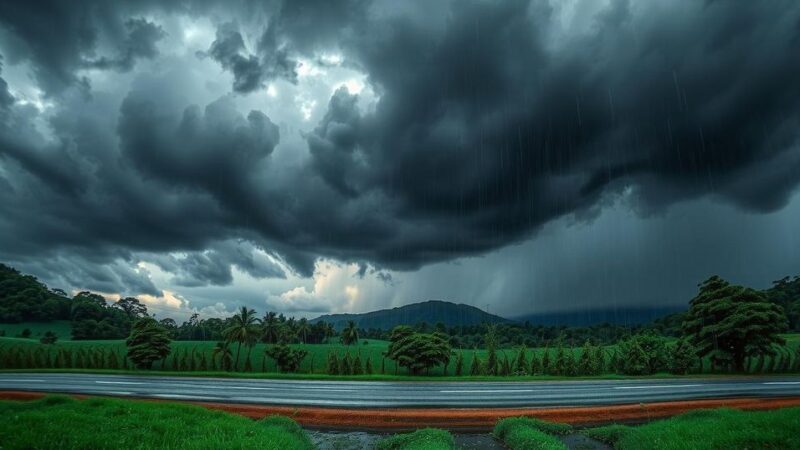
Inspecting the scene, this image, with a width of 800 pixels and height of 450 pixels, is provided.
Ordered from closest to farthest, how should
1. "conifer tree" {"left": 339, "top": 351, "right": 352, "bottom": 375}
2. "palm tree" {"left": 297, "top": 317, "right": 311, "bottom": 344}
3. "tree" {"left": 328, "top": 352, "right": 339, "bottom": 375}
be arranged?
"conifer tree" {"left": 339, "top": 351, "right": 352, "bottom": 375} < "tree" {"left": 328, "top": 352, "right": 339, "bottom": 375} < "palm tree" {"left": 297, "top": 317, "right": 311, "bottom": 344}

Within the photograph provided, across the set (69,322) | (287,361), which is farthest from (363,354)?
(69,322)

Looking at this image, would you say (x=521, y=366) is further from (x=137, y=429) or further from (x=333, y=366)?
(x=137, y=429)

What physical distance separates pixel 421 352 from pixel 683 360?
2559 cm

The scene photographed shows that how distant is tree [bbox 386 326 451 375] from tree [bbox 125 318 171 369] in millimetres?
34170

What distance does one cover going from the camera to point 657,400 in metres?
17.0

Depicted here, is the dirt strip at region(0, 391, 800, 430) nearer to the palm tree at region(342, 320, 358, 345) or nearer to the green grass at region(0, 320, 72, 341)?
the palm tree at region(342, 320, 358, 345)

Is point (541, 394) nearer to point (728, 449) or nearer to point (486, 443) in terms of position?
point (486, 443)

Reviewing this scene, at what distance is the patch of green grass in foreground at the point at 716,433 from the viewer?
27.9ft

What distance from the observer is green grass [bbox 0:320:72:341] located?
116375mm

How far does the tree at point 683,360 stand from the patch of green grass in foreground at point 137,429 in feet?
130

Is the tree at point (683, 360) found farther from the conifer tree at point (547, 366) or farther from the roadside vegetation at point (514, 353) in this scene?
the conifer tree at point (547, 366)

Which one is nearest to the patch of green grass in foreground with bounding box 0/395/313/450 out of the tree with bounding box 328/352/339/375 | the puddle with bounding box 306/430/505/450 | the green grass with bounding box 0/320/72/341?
the puddle with bounding box 306/430/505/450

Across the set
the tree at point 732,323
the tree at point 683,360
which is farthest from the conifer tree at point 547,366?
the tree at point 732,323

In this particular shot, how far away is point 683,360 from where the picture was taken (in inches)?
1431
